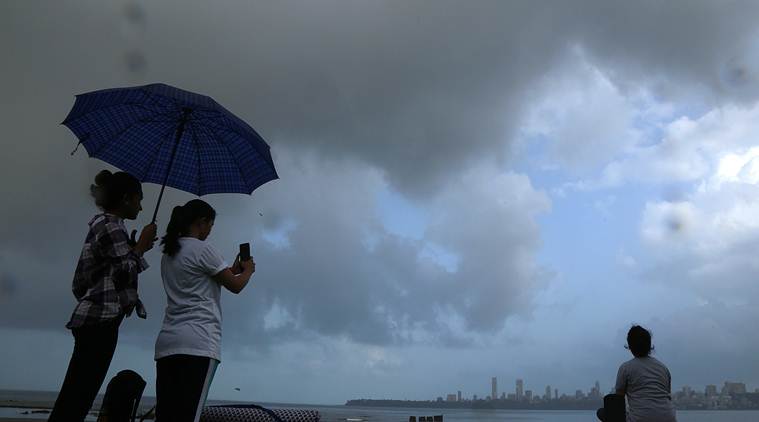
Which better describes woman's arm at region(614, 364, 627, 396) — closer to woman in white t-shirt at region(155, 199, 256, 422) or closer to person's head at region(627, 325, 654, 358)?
person's head at region(627, 325, 654, 358)

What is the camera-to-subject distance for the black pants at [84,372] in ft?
11.1

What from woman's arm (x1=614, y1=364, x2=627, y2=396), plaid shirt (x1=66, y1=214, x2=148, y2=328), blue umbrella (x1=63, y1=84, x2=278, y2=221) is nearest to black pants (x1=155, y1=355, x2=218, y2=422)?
plaid shirt (x1=66, y1=214, x2=148, y2=328)

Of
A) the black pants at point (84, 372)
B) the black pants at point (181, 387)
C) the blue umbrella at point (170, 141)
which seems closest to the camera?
the black pants at point (181, 387)

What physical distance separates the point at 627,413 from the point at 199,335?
15.5 feet

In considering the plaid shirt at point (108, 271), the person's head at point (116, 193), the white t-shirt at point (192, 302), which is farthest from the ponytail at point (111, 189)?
the white t-shirt at point (192, 302)

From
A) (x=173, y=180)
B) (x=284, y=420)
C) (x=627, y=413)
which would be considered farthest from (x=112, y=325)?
(x=627, y=413)

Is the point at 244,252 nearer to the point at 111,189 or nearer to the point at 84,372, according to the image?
the point at 111,189

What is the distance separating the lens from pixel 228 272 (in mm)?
3566

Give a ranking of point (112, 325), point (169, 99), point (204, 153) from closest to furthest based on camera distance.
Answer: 1. point (112, 325)
2. point (169, 99)
3. point (204, 153)

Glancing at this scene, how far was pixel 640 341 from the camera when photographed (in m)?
5.92

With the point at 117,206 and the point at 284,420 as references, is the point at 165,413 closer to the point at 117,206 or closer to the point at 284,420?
the point at 284,420

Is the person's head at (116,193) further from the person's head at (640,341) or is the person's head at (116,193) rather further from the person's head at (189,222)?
the person's head at (640,341)

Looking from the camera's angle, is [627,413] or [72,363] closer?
[72,363]

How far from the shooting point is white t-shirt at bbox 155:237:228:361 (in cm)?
333
